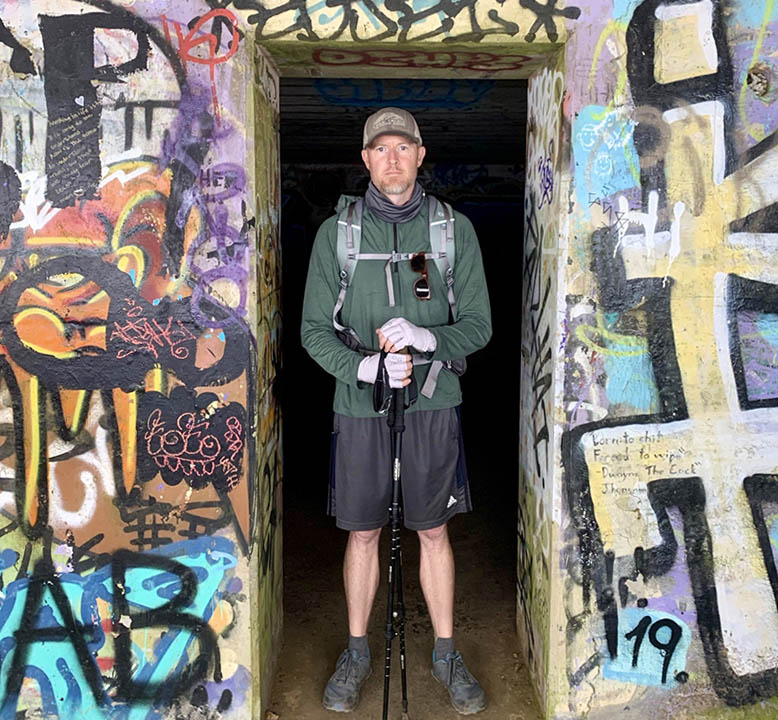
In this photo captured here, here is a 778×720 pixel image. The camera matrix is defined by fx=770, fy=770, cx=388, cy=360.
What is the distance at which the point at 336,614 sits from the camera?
454cm

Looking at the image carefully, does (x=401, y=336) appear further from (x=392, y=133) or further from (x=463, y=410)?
(x=463, y=410)

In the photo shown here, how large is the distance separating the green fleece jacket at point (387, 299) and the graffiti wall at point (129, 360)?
0.29 meters

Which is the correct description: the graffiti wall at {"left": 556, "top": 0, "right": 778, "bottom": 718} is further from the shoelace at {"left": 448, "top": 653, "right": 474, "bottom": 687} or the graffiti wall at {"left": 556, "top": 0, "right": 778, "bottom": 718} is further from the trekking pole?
the trekking pole

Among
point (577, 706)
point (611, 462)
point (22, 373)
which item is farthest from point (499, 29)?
point (577, 706)

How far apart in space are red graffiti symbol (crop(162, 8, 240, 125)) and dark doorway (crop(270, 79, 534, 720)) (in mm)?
1852

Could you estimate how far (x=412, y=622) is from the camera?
4.46 m

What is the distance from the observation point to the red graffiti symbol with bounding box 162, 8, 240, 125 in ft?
10.3

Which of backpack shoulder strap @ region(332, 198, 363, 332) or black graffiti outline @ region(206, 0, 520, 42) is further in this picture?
backpack shoulder strap @ region(332, 198, 363, 332)

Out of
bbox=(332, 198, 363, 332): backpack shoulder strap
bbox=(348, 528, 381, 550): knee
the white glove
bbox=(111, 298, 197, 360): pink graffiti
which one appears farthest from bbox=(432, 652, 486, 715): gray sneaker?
bbox=(111, 298, 197, 360): pink graffiti

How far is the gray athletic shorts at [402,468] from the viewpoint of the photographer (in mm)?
3588

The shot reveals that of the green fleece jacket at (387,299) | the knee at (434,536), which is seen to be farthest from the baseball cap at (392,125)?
the knee at (434,536)

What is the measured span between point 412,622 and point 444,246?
224 centimetres

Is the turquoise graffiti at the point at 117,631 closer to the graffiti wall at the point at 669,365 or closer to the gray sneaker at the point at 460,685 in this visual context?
the gray sneaker at the point at 460,685

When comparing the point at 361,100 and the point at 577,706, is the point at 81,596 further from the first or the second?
the point at 361,100
